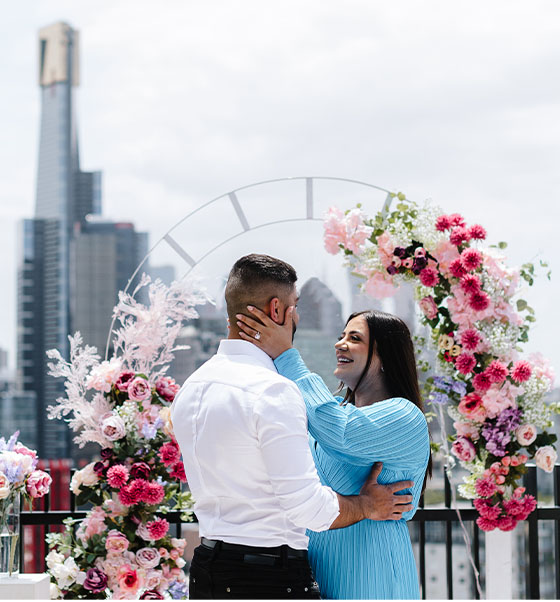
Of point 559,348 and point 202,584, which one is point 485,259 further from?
point 202,584

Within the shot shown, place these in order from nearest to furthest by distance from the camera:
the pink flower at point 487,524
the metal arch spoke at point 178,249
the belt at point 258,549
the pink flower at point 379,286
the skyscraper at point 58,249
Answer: the belt at point 258,549 → the pink flower at point 487,524 → the pink flower at point 379,286 → the metal arch spoke at point 178,249 → the skyscraper at point 58,249

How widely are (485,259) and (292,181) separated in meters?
1.25

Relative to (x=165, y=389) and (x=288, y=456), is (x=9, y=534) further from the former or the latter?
(x=288, y=456)

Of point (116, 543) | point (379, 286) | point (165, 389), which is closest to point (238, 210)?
point (379, 286)

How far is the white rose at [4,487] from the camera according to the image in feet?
11.5

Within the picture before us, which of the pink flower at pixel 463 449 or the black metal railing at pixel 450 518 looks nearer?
the pink flower at pixel 463 449

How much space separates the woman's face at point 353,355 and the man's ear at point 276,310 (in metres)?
0.46

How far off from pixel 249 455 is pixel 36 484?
1.92 m

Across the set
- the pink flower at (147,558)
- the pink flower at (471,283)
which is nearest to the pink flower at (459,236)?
the pink flower at (471,283)

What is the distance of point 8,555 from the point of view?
3598 mm

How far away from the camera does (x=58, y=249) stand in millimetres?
81250

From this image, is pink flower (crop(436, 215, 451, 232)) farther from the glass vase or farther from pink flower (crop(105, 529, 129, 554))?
the glass vase

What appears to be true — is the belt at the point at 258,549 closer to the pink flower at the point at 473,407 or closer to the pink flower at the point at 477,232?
the pink flower at the point at 473,407

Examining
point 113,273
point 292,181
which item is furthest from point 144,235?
point 292,181
